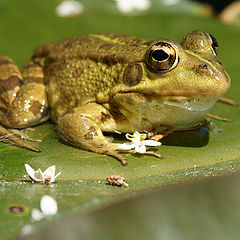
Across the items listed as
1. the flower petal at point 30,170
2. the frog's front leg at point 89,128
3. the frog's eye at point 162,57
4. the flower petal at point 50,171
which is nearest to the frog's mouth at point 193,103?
the frog's eye at point 162,57

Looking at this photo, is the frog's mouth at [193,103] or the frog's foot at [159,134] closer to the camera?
the frog's mouth at [193,103]

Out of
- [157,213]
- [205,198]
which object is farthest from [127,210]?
[205,198]

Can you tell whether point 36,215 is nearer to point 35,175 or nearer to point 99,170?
point 35,175

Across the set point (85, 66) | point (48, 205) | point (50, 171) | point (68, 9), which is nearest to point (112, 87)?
point (85, 66)

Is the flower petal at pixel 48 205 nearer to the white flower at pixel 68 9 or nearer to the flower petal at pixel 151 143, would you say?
the flower petal at pixel 151 143

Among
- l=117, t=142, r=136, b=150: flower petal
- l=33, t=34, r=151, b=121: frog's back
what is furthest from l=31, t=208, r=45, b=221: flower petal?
l=33, t=34, r=151, b=121: frog's back

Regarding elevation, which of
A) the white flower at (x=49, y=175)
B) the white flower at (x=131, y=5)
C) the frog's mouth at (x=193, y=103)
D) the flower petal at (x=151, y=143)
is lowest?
the white flower at (x=49, y=175)

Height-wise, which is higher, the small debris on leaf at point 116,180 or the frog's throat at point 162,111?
the frog's throat at point 162,111

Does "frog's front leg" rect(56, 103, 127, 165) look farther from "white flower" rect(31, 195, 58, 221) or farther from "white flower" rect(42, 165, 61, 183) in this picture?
"white flower" rect(31, 195, 58, 221)

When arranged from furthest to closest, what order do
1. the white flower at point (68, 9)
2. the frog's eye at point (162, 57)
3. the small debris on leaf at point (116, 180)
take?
the white flower at point (68, 9) → the frog's eye at point (162, 57) → the small debris on leaf at point (116, 180)
